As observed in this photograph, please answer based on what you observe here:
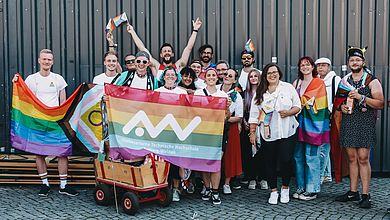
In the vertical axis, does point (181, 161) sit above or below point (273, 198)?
above

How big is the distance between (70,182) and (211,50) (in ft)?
9.53

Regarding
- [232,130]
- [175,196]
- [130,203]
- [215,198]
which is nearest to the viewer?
[130,203]

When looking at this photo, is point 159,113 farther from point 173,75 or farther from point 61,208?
point 61,208

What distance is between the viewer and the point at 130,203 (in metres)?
6.50

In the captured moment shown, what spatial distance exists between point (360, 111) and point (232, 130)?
173cm

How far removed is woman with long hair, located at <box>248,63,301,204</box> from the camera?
270 inches

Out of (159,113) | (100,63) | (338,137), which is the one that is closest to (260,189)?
(338,137)

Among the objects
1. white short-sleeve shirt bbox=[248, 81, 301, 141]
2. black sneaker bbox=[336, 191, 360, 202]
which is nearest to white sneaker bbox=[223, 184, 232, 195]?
white short-sleeve shirt bbox=[248, 81, 301, 141]

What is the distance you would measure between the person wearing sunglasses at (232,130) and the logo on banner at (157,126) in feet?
2.13

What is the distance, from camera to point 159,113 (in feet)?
22.6

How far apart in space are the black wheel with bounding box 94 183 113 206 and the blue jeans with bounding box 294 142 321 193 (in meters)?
2.53

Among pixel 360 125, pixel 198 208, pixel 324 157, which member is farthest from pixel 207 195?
pixel 360 125

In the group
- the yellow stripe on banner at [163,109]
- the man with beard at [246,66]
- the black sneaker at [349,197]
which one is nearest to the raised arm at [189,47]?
the man with beard at [246,66]

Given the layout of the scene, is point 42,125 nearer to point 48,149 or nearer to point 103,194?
point 48,149
